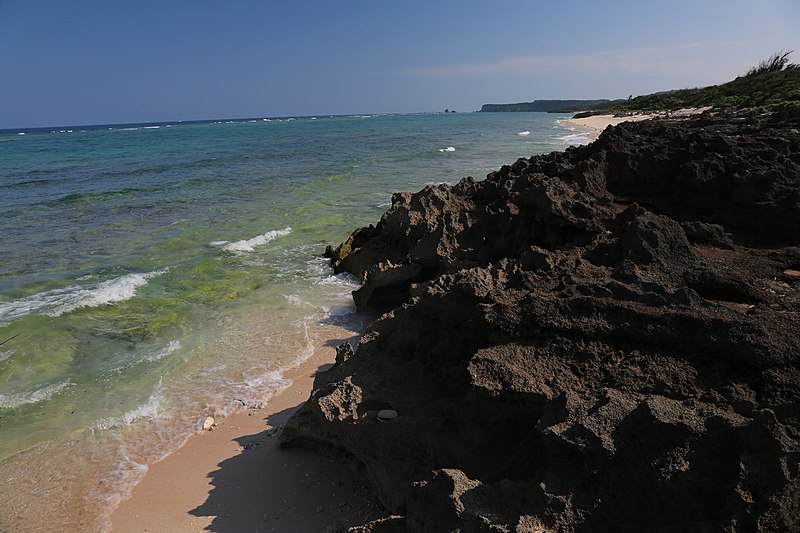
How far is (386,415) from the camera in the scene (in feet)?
11.2

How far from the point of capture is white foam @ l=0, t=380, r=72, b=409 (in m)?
5.60

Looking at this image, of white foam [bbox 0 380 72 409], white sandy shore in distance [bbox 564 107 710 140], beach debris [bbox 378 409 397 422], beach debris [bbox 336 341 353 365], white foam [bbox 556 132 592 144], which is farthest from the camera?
white sandy shore in distance [bbox 564 107 710 140]

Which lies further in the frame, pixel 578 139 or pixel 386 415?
pixel 578 139

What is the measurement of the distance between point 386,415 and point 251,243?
948 cm

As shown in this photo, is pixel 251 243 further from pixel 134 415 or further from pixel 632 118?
pixel 632 118

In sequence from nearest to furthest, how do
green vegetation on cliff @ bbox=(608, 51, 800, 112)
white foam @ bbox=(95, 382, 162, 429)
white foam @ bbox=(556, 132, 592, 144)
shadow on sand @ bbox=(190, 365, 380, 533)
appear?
shadow on sand @ bbox=(190, 365, 380, 533) < white foam @ bbox=(95, 382, 162, 429) < green vegetation on cliff @ bbox=(608, 51, 800, 112) < white foam @ bbox=(556, 132, 592, 144)

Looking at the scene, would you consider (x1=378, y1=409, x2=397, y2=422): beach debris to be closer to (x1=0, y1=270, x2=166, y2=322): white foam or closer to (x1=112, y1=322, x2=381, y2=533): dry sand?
(x1=112, y1=322, x2=381, y2=533): dry sand

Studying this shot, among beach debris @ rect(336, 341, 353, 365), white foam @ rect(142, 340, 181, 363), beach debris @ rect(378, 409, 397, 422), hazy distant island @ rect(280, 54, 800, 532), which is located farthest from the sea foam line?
beach debris @ rect(378, 409, 397, 422)

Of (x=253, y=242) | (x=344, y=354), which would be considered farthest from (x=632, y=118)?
(x=344, y=354)

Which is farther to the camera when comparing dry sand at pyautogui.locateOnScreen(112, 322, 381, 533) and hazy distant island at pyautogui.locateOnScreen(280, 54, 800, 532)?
dry sand at pyautogui.locateOnScreen(112, 322, 381, 533)

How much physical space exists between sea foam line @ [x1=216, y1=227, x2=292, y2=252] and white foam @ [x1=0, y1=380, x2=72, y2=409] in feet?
19.5

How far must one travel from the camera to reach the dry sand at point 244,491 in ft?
11.8

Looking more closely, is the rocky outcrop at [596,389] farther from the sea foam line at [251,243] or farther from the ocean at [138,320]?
the sea foam line at [251,243]

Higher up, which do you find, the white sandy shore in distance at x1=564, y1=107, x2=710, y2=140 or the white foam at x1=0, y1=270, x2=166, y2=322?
the white sandy shore in distance at x1=564, y1=107, x2=710, y2=140
